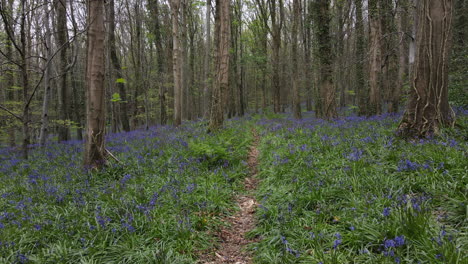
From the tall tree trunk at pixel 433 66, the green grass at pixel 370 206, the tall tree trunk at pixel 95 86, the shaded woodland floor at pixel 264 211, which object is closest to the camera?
the green grass at pixel 370 206

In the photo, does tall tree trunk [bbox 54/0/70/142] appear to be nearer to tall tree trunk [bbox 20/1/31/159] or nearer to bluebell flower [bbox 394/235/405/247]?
tall tree trunk [bbox 20/1/31/159]

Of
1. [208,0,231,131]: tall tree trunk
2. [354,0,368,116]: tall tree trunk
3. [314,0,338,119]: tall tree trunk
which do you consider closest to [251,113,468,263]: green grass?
[208,0,231,131]: tall tree trunk

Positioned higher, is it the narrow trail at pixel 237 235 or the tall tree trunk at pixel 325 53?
the tall tree trunk at pixel 325 53

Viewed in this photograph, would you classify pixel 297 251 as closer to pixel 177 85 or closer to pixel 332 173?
pixel 332 173

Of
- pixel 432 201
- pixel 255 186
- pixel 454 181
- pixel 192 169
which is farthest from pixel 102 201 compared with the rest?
pixel 454 181

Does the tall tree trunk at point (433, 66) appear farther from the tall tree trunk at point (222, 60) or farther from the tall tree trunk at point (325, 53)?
the tall tree trunk at point (222, 60)

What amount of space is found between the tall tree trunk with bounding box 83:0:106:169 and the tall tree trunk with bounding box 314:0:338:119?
32.4 ft

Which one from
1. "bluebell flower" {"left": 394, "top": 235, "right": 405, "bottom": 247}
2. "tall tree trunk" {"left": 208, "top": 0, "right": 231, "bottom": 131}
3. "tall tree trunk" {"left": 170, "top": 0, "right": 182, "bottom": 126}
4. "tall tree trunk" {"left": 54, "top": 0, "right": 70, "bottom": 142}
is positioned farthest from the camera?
"tall tree trunk" {"left": 170, "top": 0, "right": 182, "bottom": 126}

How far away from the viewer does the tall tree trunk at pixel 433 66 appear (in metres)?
5.59

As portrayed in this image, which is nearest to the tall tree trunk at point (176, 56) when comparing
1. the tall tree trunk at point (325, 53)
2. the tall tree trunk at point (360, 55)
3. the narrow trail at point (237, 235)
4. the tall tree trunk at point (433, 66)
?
the tall tree trunk at point (325, 53)

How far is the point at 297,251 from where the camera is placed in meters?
3.03

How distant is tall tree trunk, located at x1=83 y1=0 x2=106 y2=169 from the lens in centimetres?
625

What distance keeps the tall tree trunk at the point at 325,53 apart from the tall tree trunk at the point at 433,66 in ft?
20.8

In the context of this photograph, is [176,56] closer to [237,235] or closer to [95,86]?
[95,86]
